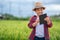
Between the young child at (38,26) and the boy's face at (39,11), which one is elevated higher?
the boy's face at (39,11)

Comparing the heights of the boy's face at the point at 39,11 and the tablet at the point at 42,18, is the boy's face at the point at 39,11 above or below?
above

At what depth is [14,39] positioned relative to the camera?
23.2ft

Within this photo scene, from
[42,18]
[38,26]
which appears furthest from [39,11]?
[38,26]

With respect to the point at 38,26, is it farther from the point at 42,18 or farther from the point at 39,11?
the point at 39,11

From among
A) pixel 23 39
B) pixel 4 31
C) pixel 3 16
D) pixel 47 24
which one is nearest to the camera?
pixel 47 24

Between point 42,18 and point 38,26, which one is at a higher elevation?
point 42,18

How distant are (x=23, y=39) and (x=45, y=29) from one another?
82.0 inches

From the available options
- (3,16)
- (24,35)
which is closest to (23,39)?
(24,35)

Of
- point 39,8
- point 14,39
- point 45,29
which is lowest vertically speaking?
point 14,39

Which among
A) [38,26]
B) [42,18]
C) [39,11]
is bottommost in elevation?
[38,26]

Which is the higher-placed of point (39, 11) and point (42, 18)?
point (39, 11)

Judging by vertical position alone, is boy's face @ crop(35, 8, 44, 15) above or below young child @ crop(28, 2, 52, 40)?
above

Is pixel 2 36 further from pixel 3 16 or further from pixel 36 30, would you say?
pixel 3 16

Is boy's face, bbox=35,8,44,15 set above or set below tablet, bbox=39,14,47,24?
above
